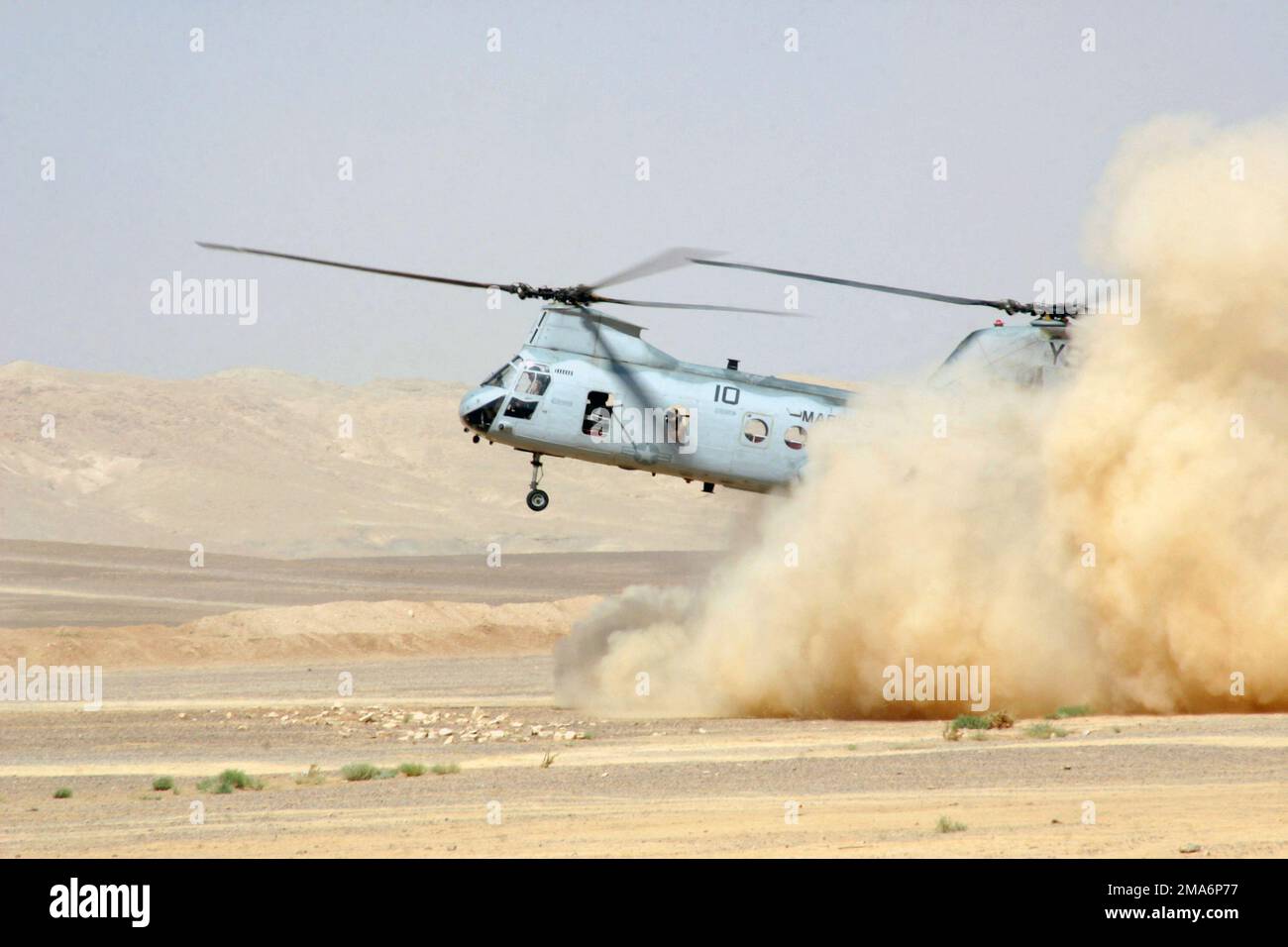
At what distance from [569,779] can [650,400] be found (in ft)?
30.2

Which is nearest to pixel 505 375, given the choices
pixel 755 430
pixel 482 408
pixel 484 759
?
pixel 482 408

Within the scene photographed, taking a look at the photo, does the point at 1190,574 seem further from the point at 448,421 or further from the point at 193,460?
the point at 448,421

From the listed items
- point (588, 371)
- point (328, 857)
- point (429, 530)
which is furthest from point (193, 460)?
point (328, 857)

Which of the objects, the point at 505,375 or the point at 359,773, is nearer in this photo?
the point at 359,773

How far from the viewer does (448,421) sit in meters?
156

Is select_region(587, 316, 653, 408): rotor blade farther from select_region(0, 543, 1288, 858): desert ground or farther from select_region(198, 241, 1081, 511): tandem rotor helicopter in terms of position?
select_region(0, 543, 1288, 858): desert ground

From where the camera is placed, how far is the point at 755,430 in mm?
27812

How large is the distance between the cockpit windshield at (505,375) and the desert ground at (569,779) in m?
5.38

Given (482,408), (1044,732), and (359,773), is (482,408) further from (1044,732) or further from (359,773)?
(1044,732)

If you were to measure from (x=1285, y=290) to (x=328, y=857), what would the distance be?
15.9 m

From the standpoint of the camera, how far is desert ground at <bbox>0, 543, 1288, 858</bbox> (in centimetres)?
1500

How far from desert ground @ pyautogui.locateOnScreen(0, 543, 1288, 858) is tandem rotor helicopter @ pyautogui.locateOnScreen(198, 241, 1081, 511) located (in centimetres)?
435

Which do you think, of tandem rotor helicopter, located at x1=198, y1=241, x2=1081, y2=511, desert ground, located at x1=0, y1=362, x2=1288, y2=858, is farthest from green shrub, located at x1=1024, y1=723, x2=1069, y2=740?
tandem rotor helicopter, located at x1=198, y1=241, x2=1081, y2=511
